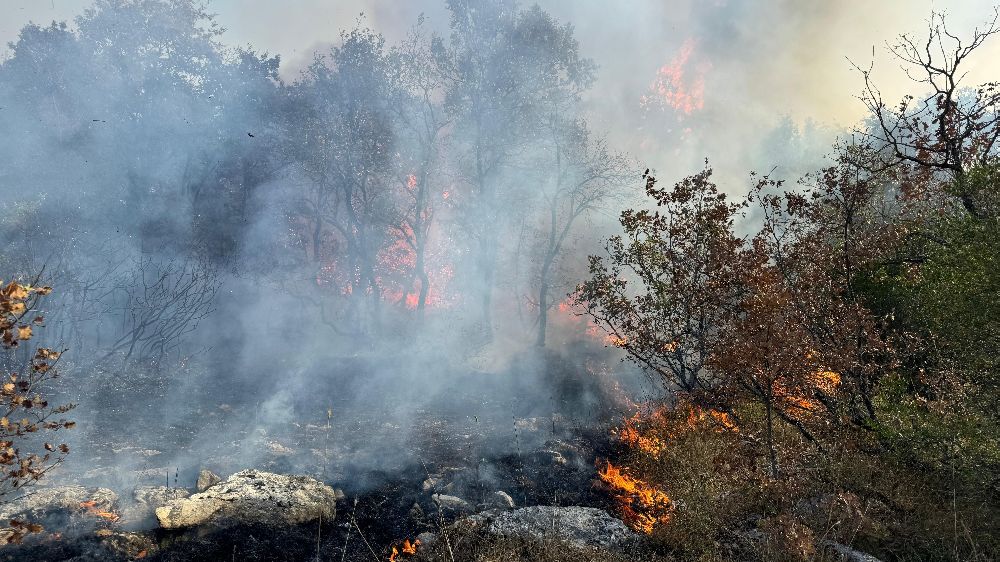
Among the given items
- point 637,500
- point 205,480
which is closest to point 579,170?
point 637,500

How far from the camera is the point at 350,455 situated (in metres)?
10.2

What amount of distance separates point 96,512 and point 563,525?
20.9ft

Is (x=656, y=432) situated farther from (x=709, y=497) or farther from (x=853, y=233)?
(x=853, y=233)

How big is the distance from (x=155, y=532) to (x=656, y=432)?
883 centimetres

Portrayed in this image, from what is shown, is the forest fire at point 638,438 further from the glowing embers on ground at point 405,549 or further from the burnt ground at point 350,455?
the glowing embers on ground at point 405,549

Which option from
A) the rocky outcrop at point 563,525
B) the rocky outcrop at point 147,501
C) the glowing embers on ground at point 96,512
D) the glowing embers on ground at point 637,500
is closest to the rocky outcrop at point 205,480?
the rocky outcrop at point 147,501

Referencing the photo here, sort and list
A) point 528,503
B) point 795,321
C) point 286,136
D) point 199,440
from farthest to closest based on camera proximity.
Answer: point 286,136 < point 199,440 < point 528,503 < point 795,321

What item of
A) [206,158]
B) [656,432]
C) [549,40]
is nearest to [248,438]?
[656,432]

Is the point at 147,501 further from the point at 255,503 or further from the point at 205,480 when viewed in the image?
the point at 255,503

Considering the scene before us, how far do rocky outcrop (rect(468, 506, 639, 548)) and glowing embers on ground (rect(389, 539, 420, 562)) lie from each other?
863 millimetres

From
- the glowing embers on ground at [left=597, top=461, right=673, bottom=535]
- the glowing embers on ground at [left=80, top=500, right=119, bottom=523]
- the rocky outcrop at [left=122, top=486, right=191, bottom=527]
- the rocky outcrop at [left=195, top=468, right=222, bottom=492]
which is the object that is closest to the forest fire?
the glowing embers on ground at [left=597, top=461, right=673, bottom=535]

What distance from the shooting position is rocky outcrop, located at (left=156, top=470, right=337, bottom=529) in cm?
644

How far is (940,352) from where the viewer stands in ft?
22.5

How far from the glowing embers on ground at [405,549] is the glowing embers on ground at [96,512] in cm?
364
